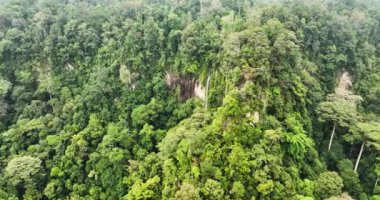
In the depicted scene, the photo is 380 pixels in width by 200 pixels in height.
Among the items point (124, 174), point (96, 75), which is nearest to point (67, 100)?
point (96, 75)

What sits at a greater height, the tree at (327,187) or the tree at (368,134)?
the tree at (368,134)

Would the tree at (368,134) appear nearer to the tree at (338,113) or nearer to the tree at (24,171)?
the tree at (338,113)

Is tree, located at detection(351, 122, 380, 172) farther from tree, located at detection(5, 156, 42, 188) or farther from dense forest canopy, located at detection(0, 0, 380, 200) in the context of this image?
tree, located at detection(5, 156, 42, 188)

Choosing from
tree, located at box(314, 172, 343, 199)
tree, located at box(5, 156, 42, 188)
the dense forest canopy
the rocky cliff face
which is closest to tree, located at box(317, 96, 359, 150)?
the dense forest canopy

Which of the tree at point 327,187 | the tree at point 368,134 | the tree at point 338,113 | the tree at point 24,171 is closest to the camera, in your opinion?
the tree at point 327,187

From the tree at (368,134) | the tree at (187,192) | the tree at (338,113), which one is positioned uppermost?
the tree at (338,113)

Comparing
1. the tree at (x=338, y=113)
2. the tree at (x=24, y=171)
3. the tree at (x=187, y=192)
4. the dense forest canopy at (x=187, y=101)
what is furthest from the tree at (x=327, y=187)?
the tree at (x=24, y=171)

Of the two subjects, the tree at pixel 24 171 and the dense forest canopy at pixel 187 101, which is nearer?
the dense forest canopy at pixel 187 101

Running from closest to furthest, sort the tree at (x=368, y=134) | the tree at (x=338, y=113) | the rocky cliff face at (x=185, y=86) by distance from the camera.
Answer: the tree at (x=368, y=134)
the tree at (x=338, y=113)
the rocky cliff face at (x=185, y=86)

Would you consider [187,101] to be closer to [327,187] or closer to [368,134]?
[327,187]

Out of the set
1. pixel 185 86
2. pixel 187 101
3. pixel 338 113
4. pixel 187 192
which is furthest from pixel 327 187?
pixel 185 86
